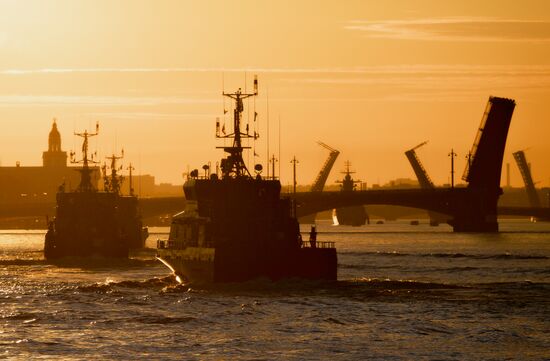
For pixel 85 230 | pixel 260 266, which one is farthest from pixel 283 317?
pixel 85 230

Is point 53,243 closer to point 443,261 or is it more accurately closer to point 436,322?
point 443,261

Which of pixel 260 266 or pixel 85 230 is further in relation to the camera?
pixel 85 230

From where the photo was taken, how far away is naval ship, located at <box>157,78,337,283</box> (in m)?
81.9

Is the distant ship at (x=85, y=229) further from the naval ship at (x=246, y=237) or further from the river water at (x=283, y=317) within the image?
the naval ship at (x=246, y=237)

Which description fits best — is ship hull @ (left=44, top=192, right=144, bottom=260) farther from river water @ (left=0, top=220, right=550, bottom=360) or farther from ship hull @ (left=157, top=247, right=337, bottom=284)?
ship hull @ (left=157, top=247, right=337, bottom=284)

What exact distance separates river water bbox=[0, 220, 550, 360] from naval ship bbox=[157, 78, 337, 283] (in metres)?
0.89

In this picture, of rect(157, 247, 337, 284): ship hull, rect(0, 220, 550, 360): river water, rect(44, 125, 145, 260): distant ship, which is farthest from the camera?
rect(44, 125, 145, 260): distant ship

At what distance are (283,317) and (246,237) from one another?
13.9 metres

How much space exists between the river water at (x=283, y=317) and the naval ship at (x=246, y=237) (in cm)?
89

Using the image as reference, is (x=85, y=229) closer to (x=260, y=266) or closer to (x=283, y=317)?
(x=260, y=266)

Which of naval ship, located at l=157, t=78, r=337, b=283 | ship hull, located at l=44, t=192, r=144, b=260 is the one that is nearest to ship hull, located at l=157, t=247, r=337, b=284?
naval ship, located at l=157, t=78, r=337, b=283

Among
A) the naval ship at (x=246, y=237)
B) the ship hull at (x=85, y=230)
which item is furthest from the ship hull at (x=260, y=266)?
the ship hull at (x=85, y=230)

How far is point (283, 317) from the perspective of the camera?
228ft

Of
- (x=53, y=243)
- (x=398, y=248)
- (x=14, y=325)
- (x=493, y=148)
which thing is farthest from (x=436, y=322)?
(x=493, y=148)
